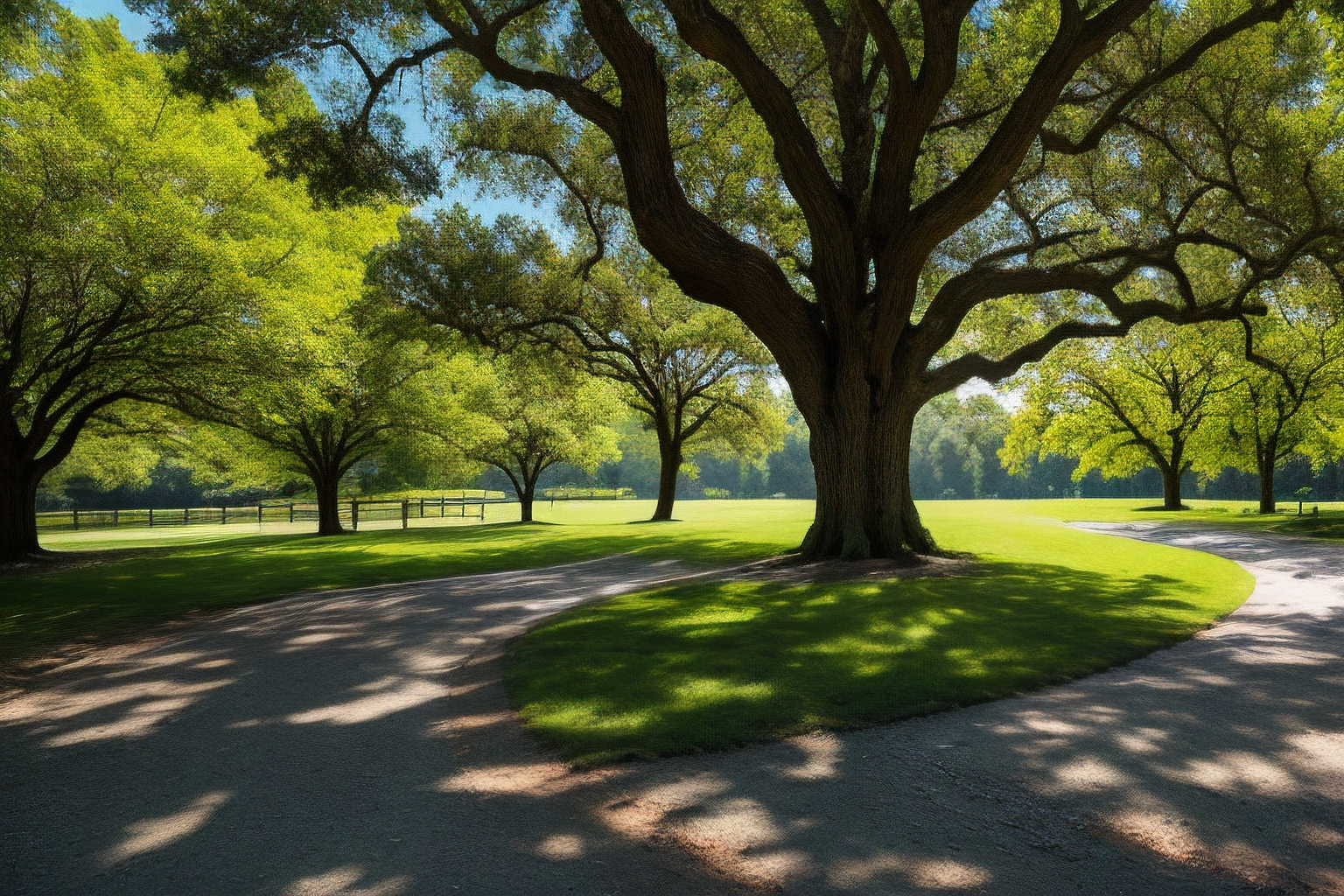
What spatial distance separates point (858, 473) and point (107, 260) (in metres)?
13.5

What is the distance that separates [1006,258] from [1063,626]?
10.2 metres

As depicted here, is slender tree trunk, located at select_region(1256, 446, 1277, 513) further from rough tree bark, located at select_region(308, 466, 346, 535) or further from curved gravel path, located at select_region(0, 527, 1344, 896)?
rough tree bark, located at select_region(308, 466, 346, 535)

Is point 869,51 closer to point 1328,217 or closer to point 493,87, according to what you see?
point 493,87

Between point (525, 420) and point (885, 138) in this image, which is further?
point (525, 420)

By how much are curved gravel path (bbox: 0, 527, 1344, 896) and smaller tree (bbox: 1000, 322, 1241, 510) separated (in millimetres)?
30646

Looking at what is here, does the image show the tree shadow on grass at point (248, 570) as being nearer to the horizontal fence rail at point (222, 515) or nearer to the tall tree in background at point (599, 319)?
the tall tree in background at point (599, 319)

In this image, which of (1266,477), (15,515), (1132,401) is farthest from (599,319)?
(1266,477)

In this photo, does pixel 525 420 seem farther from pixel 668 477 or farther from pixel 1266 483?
pixel 1266 483

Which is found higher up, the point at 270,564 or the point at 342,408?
the point at 342,408

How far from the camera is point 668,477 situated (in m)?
32.1

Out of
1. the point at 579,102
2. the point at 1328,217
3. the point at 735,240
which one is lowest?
the point at 735,240

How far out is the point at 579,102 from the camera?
11453 millimetres

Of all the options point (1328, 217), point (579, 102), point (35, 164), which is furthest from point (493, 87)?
point (1328, 217)

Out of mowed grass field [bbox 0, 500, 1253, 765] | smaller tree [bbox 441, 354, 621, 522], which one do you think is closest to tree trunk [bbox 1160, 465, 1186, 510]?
mowed grass field [bbox 0, 500, 1253, 765]
